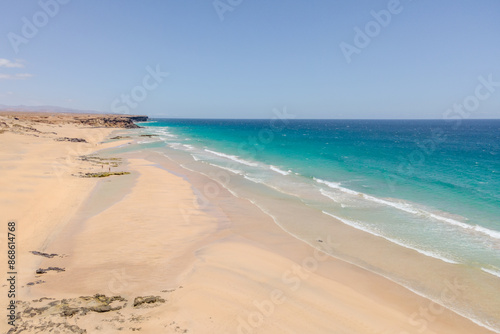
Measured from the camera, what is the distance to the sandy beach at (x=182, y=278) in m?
8.02

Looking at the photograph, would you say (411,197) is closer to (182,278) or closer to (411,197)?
(411,197)

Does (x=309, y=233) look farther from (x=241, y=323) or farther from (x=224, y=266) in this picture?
(x=241, y=323)

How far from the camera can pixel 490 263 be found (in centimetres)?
1233

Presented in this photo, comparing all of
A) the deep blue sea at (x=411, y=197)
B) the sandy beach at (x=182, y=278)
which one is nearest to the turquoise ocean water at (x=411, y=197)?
the deep blue sea at (x=411, y=197)

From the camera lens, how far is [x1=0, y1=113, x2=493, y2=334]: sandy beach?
802 centimetres

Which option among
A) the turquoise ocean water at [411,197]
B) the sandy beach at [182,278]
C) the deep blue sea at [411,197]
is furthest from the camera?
the deep blue sea at [411,197]

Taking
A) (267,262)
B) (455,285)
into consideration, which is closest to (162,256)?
(267,262)

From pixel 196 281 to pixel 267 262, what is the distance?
3.29 meters

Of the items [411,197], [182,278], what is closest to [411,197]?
[411,197]

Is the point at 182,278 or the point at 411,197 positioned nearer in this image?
the point at 182,278

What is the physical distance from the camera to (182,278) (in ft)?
34.0

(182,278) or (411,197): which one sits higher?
(411,197)

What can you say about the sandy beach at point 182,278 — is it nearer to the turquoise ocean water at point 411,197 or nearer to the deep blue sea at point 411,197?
the turquoise ocean water at point 411,197

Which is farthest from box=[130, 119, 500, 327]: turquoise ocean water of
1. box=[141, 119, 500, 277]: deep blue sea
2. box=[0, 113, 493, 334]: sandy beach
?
box=[0, 113, 493, 334]: sandy beach
